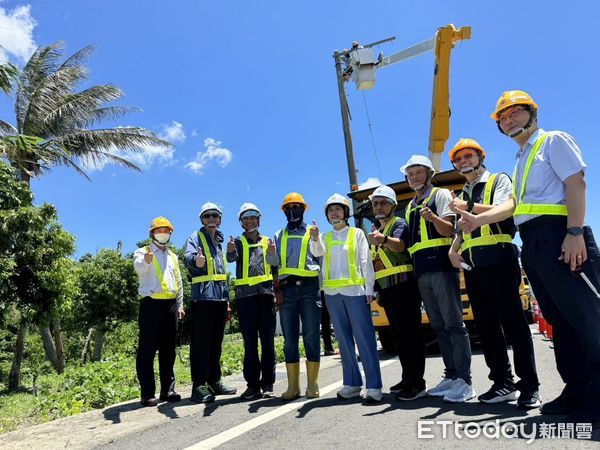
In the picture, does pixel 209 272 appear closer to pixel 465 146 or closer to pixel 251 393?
pixel 251 393

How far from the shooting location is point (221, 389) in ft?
17.9

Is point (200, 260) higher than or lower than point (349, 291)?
higher

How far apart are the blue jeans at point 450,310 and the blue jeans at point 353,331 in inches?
24.7

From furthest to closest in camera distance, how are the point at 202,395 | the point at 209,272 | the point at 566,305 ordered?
1. the point at 209,272
2. the point at 202,395
3. the point at 566,305

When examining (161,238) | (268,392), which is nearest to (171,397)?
(268,392)

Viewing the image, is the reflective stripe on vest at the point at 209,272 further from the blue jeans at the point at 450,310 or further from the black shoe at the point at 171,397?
the blue jeans at the point at 450,310

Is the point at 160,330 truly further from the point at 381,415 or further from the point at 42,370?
the point at 42,370

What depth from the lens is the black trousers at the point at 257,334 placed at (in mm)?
5133

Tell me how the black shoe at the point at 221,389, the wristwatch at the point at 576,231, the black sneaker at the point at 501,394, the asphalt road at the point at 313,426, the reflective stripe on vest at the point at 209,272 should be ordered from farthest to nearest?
1. the black shoe at the point at 221,389
2. the reflective stripe on vest at the point at 209,272
3. the black sneaker at the point at 501,394
4. the asphalt road at the point at 313,426
5. the wristwatch at the point at 576,231

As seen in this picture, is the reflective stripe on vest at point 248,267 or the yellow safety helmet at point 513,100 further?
the reflective stripe on vest at point 248,267

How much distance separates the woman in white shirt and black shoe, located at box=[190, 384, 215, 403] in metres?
1.33

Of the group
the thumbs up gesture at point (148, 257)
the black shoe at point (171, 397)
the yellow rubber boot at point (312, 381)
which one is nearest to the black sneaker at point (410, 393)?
the yellow rubber boot at point (312, 381)

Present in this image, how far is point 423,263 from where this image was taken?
14.2ft

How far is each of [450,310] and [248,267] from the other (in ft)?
6.91
